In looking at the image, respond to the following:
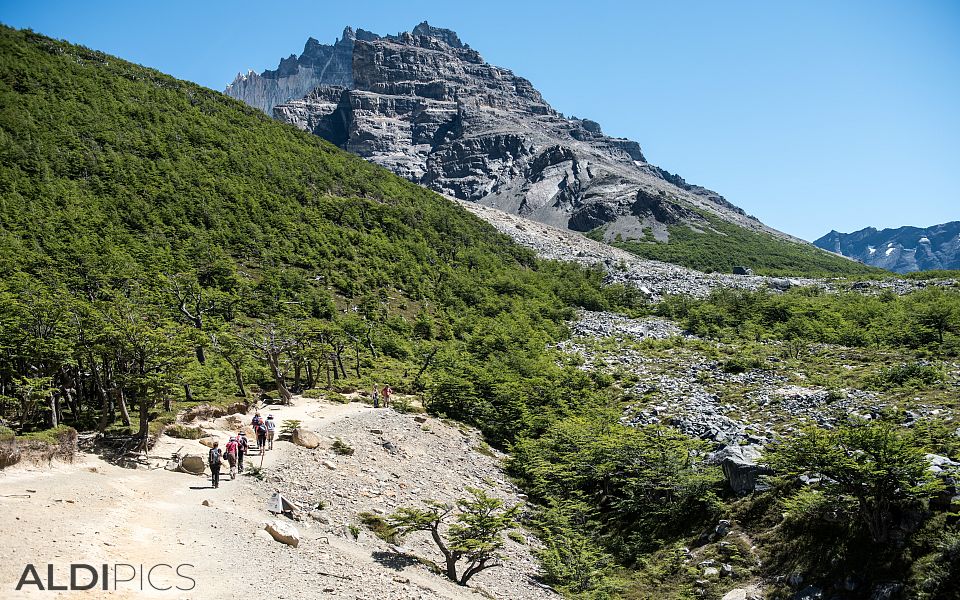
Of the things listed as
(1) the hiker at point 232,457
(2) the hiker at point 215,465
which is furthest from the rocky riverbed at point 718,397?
(2) the hiker at point 215,465

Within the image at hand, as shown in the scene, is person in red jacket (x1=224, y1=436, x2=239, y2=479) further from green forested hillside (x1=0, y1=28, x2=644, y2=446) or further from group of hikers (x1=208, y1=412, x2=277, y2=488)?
green forested hillside (x1=0, y1=28, x2=644, y2=446)

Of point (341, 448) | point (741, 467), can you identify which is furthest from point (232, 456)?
point (741, 467)

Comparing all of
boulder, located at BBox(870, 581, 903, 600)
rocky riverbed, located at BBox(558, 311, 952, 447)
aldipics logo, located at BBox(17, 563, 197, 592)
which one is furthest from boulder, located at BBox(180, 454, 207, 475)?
rocky riverbed, located at BBox(558, 311, 952, 447)

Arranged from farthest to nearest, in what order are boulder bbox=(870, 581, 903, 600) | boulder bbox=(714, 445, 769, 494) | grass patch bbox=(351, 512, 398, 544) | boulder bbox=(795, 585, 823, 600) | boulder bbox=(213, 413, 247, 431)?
boulder bbox=(213, 413, 247, 431) → boulder bbox=(714, 445, 769, 494) → grass patch bbox=(351, 512, 398, 544) → boulder bbox=(795, 585, 823, 600) → boulder bbox=(870, 581, 903, 600)

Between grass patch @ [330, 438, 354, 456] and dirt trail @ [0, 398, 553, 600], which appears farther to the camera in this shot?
grass patch @ [330, 438, 354, 456]

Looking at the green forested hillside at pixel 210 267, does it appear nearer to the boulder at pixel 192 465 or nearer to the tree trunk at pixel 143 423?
the tree trunk at pixel 143 423

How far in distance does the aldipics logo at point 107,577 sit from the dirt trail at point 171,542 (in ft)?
0.12

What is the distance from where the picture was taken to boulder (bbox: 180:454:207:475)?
17.3 metres

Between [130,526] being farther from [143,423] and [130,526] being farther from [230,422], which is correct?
[230,422]

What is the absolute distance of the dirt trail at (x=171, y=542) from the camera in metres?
9.84

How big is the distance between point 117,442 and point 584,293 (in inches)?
2644

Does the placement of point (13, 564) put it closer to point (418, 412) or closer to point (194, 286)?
point (418, 412)

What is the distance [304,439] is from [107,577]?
11.8 meters

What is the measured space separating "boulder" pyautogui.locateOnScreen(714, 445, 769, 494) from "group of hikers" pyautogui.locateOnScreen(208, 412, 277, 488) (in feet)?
54.4
